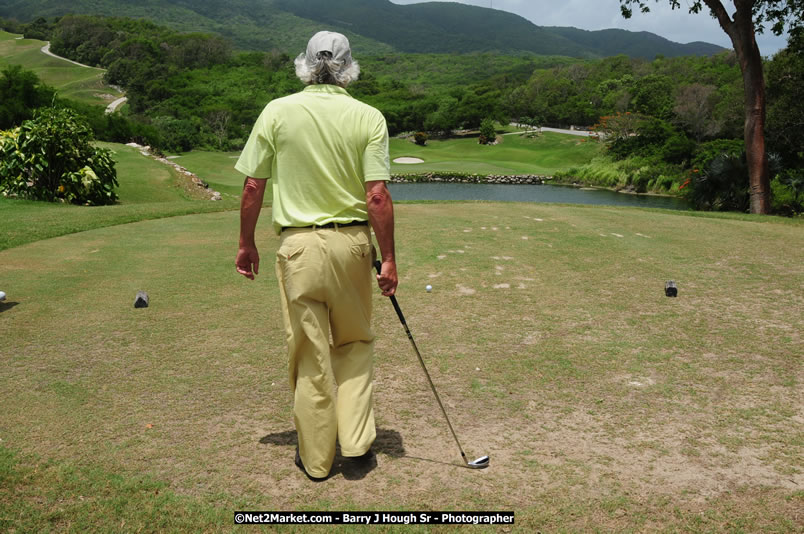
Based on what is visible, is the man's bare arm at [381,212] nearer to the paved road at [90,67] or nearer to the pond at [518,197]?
the pond at [518,197]

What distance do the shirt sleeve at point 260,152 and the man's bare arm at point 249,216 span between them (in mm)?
59

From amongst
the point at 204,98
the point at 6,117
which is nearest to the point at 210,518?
the point at 6,117

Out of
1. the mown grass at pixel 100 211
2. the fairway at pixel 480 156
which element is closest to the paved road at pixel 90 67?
the fairway at pixel 480 156

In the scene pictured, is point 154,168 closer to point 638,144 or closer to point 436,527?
point 436,527

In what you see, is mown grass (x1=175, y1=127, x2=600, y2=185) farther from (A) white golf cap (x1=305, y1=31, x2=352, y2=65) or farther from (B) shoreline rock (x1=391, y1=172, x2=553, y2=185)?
(A) white golf cap (x1=305, y1=31, x2=352, y2=65)

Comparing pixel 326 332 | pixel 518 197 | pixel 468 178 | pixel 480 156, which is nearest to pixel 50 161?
pixel 326 332

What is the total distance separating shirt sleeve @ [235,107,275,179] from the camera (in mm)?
3646

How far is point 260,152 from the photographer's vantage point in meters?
3.71

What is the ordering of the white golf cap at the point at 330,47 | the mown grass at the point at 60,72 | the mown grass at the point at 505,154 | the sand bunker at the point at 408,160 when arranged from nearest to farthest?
1. the white golf cap at the point at 330,47
2. the mown grass at the point at 505,154
3. the sand bunker at the point at 408,160
4. the mown grass at the point at 60,72

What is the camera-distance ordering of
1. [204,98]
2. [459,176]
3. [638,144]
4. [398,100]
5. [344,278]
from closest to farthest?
[344,278] < [459,176] < [638,144] < [204,98] < [398,100]

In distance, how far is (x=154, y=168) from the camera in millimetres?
28359

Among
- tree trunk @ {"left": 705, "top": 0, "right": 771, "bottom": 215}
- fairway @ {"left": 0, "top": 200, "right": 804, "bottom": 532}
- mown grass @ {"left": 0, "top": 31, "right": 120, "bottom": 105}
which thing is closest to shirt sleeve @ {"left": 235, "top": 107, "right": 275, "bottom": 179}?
fairway @ {"left": 0, "top": 200, "right": 804, "bottom": 532}

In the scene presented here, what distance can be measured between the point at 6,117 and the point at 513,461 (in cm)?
3572

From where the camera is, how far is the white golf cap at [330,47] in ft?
12.2
